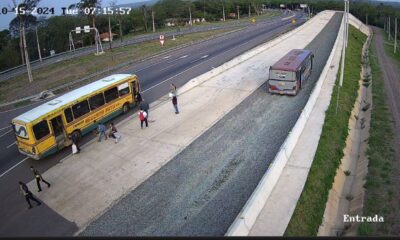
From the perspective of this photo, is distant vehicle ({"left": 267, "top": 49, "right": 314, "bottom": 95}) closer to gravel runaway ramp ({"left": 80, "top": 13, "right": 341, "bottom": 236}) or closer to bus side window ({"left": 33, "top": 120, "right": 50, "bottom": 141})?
gravel runaway ramp ({"left": 80, "top": 13, "right": 341, "bottom": 236})

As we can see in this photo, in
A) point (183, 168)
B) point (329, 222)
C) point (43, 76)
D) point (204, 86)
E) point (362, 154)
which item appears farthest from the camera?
point (43, 76)

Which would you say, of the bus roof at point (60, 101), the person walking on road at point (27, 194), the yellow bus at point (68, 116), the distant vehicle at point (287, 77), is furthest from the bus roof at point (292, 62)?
the person walking on road at point (27, 194)

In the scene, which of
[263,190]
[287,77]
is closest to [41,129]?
[263,190]

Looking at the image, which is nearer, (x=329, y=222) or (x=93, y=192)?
(x=329, y=222)

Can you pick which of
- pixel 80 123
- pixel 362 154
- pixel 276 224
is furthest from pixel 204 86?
pixel 276 224

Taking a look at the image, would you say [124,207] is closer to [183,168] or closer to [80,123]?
[183,168]

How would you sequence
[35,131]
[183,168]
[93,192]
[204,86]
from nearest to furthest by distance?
1. [93,192]
2. [183,168]
3. [35,131]
4. [204,86]

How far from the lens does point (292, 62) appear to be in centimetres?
2777

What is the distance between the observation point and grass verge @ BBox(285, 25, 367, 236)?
44.7 ft

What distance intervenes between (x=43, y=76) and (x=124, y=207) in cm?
3732

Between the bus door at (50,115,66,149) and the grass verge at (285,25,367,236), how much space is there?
46.1 ft

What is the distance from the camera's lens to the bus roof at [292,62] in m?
26.4

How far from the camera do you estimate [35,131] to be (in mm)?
19422

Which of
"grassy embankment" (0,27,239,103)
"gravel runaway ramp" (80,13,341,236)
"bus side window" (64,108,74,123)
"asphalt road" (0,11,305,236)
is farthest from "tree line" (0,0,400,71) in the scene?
"gravel runaway ramp" (80,13,341,236)
